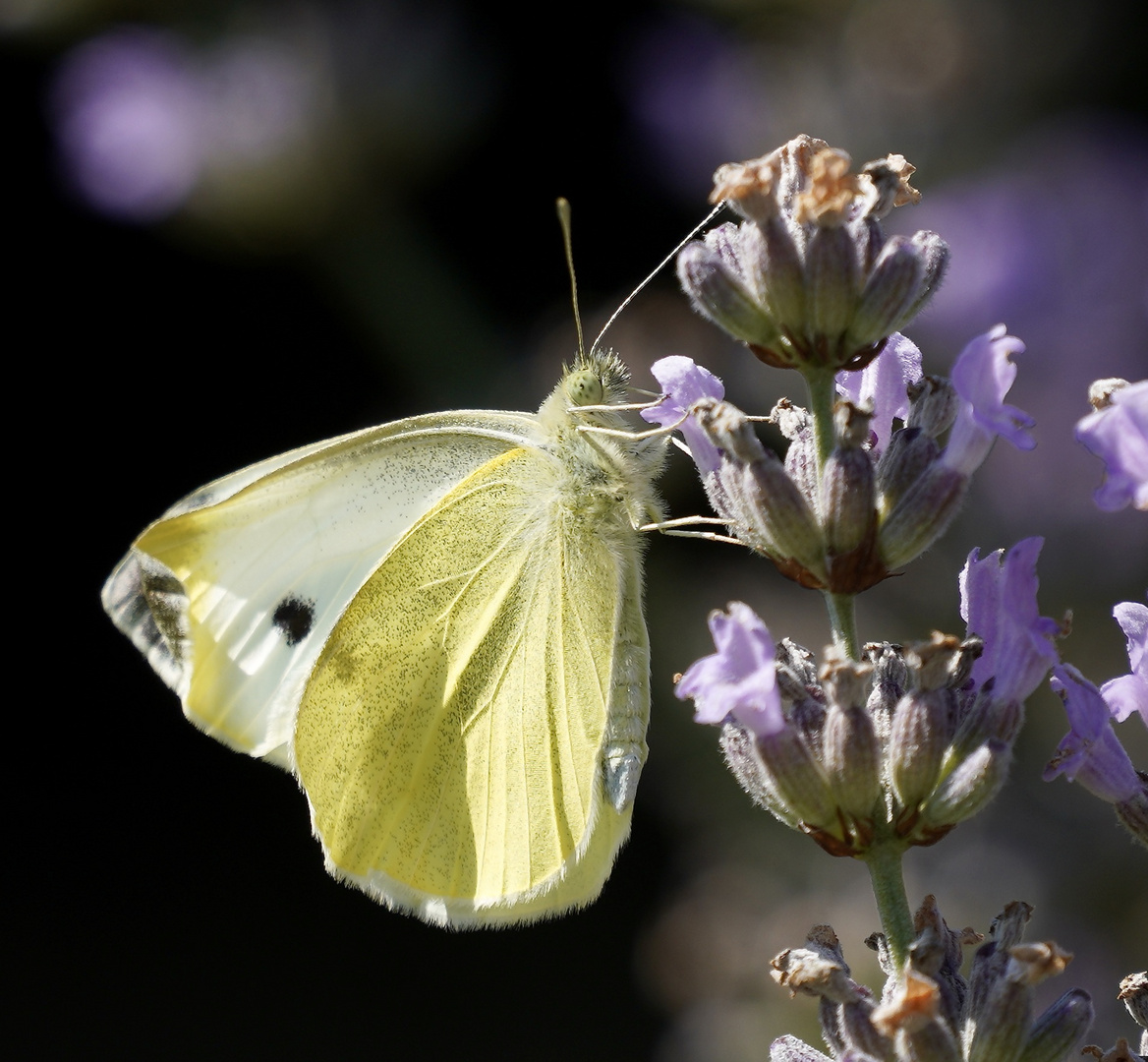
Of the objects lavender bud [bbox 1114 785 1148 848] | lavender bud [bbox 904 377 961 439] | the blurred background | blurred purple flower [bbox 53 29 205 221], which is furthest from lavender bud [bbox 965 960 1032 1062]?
blurred purple flower [bbox 53 29 205 221]

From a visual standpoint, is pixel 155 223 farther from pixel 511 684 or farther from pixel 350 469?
pixel 511 684

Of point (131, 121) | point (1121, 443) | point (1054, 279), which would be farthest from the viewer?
point (131, 121)

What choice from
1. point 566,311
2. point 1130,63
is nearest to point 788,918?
point 566,311

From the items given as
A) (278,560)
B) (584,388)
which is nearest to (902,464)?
(584,388)

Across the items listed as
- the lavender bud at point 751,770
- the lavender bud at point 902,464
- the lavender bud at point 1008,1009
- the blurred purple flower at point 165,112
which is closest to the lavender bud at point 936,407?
the lavender bud at point 902,464

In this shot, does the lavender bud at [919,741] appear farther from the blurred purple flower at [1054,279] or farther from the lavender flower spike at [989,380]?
the blurred purple flower at [1054,279]

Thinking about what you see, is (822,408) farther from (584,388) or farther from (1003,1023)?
(584,388)
